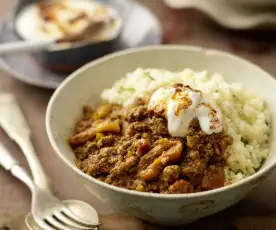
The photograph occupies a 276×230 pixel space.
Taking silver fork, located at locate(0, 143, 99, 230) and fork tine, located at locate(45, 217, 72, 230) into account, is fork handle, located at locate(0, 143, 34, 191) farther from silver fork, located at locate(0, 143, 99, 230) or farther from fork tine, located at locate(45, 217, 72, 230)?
fork tine, located at locate(45, 217, 72, 230)

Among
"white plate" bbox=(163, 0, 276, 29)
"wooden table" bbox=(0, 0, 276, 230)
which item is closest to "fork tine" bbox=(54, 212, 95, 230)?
"wooden table" bbox=(0, 0, 276, 230)

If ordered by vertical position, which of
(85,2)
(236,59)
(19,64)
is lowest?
(19,64)

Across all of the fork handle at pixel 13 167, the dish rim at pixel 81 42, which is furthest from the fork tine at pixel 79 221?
the dish rim at pixel 81 42

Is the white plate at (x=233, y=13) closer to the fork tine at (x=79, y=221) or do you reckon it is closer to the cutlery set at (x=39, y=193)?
the cutlery set at (x=39, y=193)

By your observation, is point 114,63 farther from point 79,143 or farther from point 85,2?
point 85,2

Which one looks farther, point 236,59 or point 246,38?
point 246,38

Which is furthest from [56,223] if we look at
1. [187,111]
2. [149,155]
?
[187,111]

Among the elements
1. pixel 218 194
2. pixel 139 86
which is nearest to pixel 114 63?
pixel 139 86
